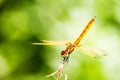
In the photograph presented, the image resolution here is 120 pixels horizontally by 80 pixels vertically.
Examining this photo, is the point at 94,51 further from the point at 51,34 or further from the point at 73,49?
the point at 51,34

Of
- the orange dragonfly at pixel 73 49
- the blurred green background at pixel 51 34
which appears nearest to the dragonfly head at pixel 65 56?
the orange dragonfly at pixel 73 49

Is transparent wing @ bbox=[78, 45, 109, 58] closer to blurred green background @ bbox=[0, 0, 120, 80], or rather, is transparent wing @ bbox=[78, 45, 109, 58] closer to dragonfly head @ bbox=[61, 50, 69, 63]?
dragonfly head @ bbox=[61, 50, 69, 63]

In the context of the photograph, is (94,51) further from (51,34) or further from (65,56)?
(51,34)

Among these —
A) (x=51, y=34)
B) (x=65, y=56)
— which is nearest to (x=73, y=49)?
(x=65, y=56)

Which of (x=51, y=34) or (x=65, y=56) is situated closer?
(x=65, y=56)

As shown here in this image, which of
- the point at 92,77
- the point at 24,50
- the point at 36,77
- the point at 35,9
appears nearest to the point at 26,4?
the point at 35,9

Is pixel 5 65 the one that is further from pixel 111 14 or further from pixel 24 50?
pixel 111 14

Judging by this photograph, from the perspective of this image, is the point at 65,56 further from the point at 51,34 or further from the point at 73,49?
the point at 51,34

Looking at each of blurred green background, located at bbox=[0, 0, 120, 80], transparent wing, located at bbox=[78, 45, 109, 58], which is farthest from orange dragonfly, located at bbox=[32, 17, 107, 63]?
blurred green background, located at bbox=[0, 0, 120, 80]
